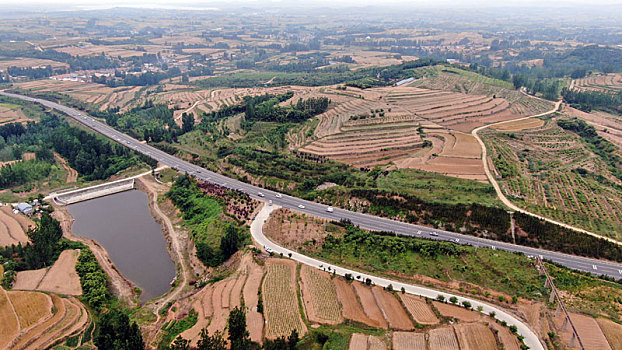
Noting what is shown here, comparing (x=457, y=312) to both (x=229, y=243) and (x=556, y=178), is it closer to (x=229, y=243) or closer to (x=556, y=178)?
(x=229, y=243)

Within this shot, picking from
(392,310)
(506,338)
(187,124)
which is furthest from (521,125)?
(187,124)

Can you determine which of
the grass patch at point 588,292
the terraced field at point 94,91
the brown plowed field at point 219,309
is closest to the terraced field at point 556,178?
the grass patch at point 588,292

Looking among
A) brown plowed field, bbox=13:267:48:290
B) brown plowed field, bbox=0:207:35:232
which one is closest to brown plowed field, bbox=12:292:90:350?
brown plowed field, bbox=13:267:48:290

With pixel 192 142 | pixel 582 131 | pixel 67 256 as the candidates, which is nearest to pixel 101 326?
pixel 67 256

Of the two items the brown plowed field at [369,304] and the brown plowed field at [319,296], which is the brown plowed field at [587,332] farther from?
the brown plowed field at [319,296]

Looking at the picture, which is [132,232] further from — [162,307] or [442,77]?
[442,77]
